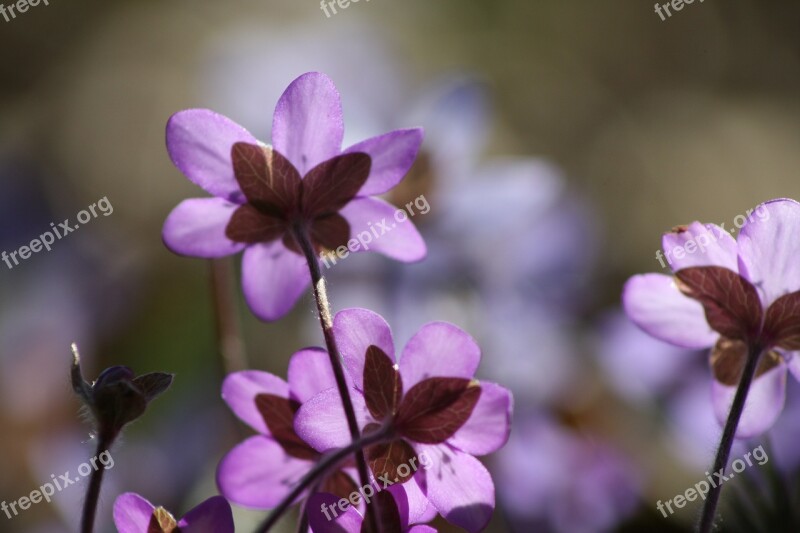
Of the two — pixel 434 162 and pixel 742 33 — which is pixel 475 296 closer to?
pixel 434 162

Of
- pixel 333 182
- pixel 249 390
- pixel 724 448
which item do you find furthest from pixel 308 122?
pixel 724 448

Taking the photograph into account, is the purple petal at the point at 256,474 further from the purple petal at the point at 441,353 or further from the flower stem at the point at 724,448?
the flower stem at the point at 724,448

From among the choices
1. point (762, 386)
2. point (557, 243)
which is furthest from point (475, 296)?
point (762, 386)

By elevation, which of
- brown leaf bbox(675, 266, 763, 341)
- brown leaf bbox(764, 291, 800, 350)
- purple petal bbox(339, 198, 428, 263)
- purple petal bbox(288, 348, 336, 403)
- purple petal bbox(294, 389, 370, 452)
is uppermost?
purple petal bbox(339, 198, 428, 263)

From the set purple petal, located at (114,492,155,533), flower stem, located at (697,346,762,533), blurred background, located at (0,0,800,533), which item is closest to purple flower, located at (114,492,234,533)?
purple petal, located at (114,492,155,533)

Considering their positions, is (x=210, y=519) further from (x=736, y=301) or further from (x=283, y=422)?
(x=736, y=301)

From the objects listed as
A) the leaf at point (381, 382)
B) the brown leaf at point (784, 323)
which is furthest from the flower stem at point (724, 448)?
the leaf at point (381, 382)

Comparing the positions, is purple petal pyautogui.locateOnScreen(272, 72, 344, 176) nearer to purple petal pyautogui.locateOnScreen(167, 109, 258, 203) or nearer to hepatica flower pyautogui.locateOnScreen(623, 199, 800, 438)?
purple petal pyautogui.locateOnScreen(167, 109, 258, 203)
